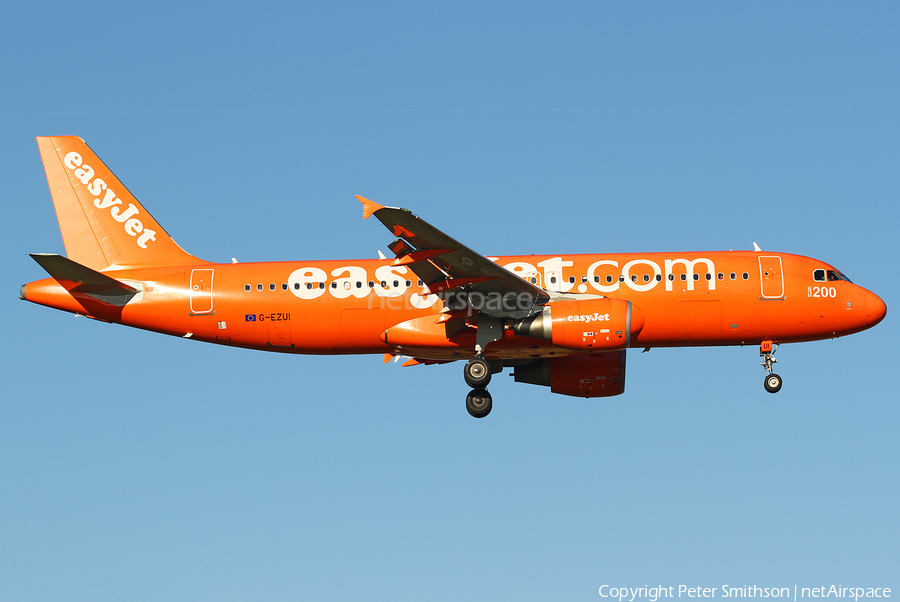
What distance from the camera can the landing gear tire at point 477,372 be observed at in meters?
36.4

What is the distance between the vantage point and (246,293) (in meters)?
37.4

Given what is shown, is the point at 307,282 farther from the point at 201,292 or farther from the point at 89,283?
the point at 89,283

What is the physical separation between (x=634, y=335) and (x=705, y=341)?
10.9 ft

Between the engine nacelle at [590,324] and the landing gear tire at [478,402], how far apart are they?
336cm

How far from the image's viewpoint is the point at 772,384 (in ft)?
124

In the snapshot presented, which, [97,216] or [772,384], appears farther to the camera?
[97,216]

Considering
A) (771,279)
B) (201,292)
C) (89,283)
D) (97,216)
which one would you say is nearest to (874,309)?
(771,279)

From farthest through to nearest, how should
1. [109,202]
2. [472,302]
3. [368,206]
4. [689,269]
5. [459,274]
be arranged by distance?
[109,202] → [689,269] → [472,302] → [459,274] → [368,206]

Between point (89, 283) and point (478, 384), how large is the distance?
1381 cm

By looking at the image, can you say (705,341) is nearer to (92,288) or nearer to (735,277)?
(735,277)

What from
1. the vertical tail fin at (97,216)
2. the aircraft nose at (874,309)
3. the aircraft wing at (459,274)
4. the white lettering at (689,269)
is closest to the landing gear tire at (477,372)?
the aircraft wing at (459,274)

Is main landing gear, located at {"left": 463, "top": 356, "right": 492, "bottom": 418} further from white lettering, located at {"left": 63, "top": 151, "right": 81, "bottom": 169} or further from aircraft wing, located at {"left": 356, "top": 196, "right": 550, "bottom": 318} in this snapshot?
white lettering, located at {"left": 63, "top": 151, "right": 81, "bottom": 169}

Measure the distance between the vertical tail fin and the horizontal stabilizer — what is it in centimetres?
191

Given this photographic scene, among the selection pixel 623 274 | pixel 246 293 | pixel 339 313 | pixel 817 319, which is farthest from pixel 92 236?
pixel 817 319
